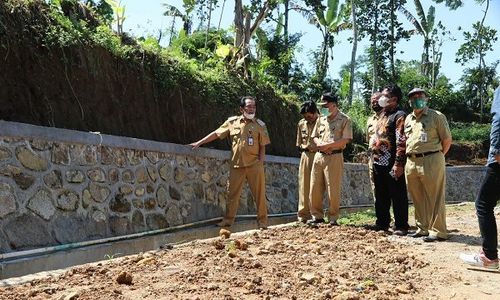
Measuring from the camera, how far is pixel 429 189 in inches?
227

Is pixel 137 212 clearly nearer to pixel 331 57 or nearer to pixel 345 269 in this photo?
pixel 345 269

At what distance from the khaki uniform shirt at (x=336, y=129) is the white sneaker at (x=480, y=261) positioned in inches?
101

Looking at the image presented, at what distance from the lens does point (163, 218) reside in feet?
23.1

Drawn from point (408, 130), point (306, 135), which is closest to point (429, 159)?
point (408, 130)

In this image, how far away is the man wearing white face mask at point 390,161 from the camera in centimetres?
611

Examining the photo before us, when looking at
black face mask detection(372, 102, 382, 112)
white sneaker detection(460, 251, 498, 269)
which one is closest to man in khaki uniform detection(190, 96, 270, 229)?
black face mask detection(372, 102, 382, 112)

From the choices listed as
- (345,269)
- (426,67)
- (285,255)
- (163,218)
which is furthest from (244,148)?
(426,67)

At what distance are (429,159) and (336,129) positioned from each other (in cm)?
139

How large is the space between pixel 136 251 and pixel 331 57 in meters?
23.5

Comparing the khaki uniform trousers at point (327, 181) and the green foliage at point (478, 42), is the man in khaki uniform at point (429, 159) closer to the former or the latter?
the khaki uniform trousers at point (327, 181)

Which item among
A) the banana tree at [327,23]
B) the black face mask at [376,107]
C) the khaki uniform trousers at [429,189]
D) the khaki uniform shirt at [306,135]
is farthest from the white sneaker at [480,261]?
the banana tree at [327,23]

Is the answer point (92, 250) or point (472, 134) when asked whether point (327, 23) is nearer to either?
point (472, 134)

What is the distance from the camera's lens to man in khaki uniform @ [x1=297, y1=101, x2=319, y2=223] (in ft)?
23.7

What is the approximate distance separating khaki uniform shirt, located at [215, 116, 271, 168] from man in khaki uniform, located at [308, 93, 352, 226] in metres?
0.88
